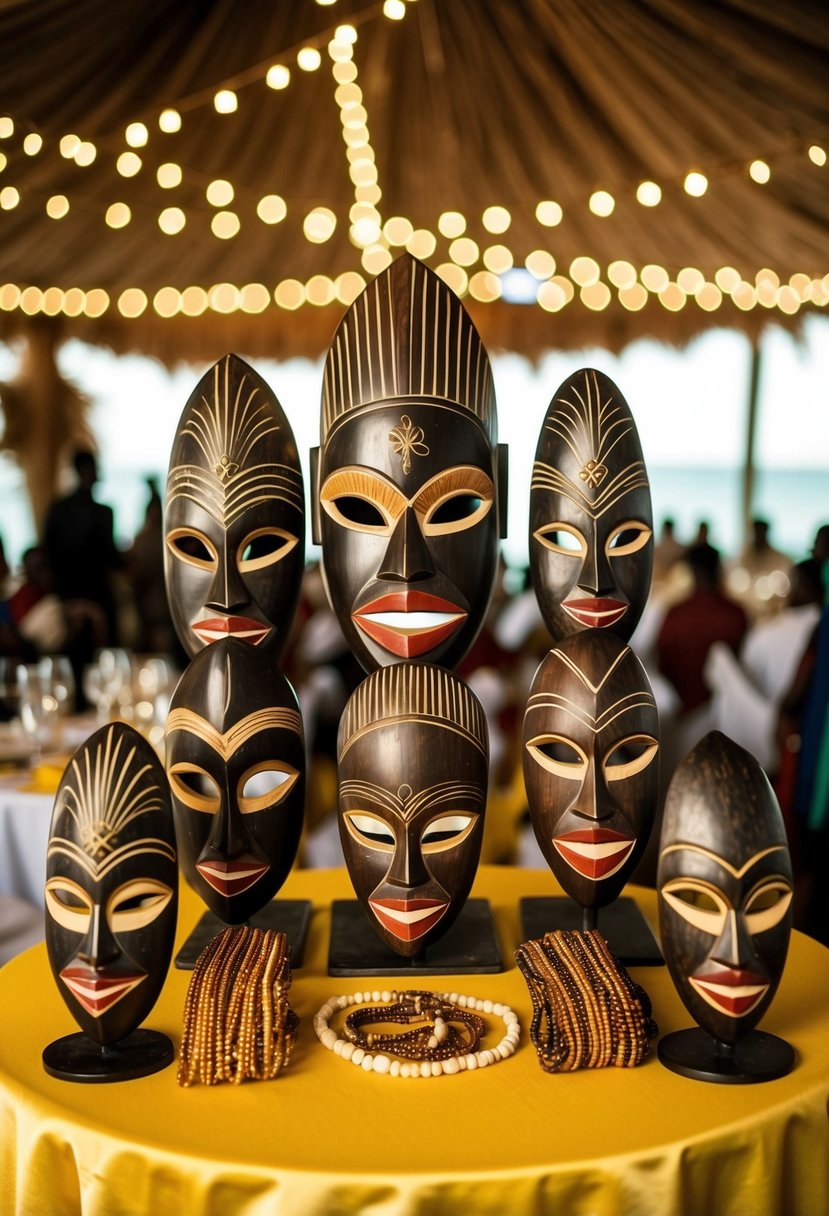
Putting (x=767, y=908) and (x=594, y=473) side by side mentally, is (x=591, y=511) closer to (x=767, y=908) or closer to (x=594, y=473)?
(x=594, y=473)

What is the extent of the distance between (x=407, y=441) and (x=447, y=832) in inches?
19.5

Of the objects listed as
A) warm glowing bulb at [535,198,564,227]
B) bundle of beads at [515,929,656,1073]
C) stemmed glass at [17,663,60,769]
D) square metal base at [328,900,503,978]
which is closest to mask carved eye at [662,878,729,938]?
bundle of beads at [515,929,656,1073]

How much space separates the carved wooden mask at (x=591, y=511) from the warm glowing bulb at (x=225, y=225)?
3807mm

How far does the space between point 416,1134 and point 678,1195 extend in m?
0.24

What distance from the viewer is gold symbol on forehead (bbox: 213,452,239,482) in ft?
4.95

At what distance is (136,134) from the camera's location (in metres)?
3.75

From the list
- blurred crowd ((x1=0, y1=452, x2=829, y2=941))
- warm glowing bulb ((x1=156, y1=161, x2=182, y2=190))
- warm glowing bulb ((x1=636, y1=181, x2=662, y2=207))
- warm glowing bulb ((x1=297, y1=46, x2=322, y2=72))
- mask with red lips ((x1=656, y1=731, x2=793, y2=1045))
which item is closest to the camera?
mask with red lips ((x1=656, y1=731, x2=793, y2=1045))

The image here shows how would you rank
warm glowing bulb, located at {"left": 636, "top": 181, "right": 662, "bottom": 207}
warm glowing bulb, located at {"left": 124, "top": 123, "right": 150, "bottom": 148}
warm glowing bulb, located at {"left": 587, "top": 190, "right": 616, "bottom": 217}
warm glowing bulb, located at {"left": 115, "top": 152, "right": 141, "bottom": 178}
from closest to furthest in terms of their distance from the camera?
warm glowing bulb, located at {"left": 124, "top": 123, "right": 150, "bottom": 148}, warm glowing bulb, located at {"left": 115, "top": 152, "right": 141, "bottom": 178}, warm glowing bulb, located at {"left": 636, "top": 181, "right": 662, "bottom": 207}, warm glowing bulb, located at {"left": 587, "top": 190, "right": 616, "bottom": 217}

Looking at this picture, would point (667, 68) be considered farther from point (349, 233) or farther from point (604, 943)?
point (604, 943)

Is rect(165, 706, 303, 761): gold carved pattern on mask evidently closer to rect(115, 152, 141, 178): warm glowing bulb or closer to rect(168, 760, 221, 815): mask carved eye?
rect(168, 760, 221, 815): mask carved eye

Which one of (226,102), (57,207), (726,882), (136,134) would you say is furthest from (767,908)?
(57,207)

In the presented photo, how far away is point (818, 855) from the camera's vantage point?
313 cm

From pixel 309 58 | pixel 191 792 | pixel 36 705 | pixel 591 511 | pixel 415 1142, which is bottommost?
pixel 415 1142

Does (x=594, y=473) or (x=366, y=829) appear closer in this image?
(x=366, y=829)
